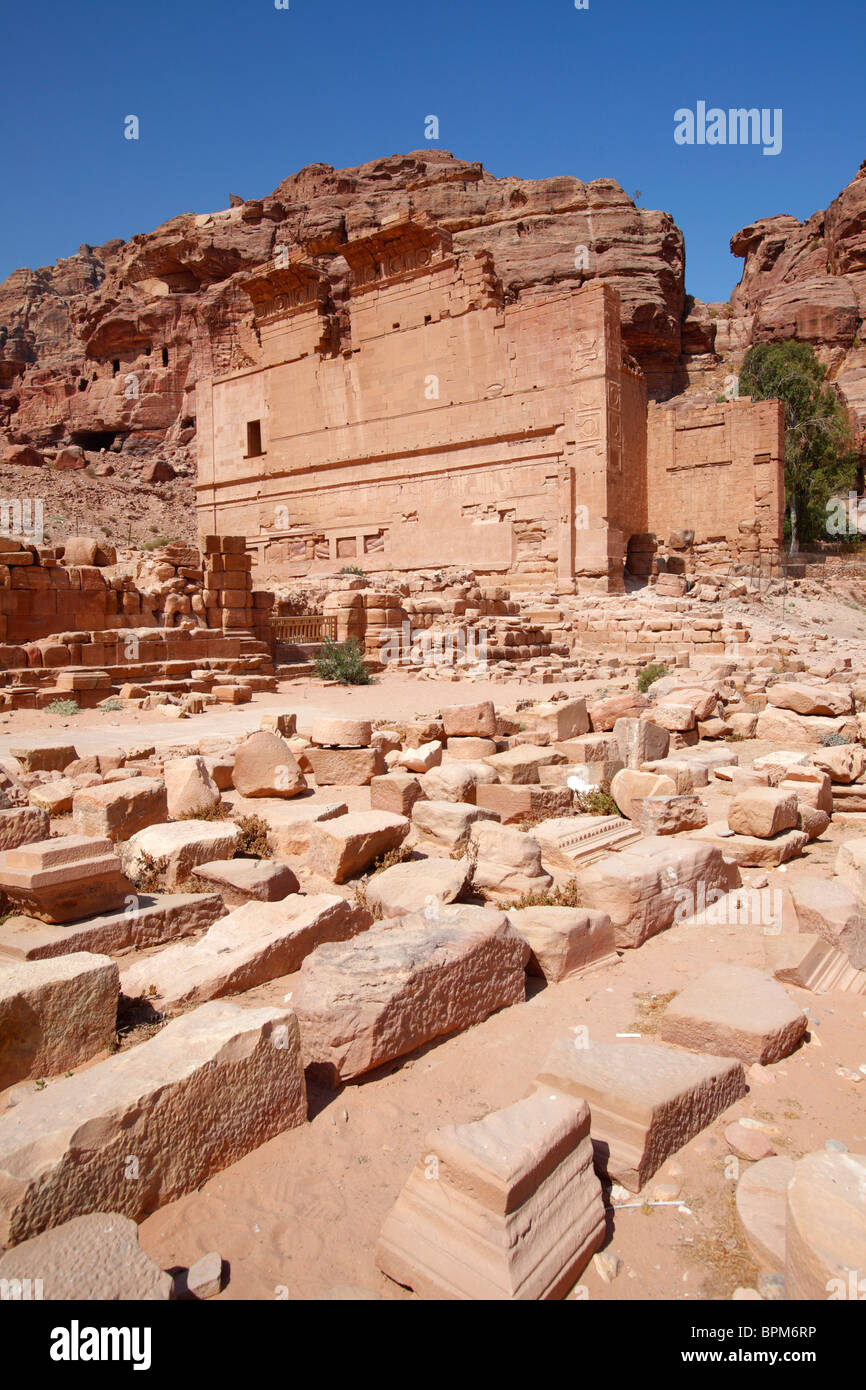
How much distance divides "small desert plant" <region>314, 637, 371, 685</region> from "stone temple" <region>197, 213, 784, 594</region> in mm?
6976

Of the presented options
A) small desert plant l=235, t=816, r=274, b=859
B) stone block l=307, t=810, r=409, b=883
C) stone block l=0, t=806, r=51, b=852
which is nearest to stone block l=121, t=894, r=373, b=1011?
stone block l=307, t=810, r=409, b=883

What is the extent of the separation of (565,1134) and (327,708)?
8876mm

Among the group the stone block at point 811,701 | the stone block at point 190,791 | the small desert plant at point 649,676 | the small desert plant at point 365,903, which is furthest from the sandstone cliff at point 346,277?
the small desert plant at point 365,903

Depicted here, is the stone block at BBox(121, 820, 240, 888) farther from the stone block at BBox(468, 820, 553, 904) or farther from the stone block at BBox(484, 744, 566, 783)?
the stone block at BBox(484, 744, 566, 783)

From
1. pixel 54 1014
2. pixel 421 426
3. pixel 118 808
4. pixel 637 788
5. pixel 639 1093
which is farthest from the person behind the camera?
pixel 421 426

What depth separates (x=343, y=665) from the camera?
13586 millimetres

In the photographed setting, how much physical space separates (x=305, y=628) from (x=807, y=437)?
19.7 metres

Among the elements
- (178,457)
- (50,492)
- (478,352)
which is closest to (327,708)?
(478,352)

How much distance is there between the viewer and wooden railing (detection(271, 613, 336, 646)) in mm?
15922

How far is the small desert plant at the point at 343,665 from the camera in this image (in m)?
13.5

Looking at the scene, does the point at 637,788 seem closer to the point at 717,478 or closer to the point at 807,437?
the point at 717,478

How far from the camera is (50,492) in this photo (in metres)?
29.5

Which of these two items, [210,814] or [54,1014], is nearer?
[54,1014]

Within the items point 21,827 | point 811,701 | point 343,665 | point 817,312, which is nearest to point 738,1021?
point 21,827
